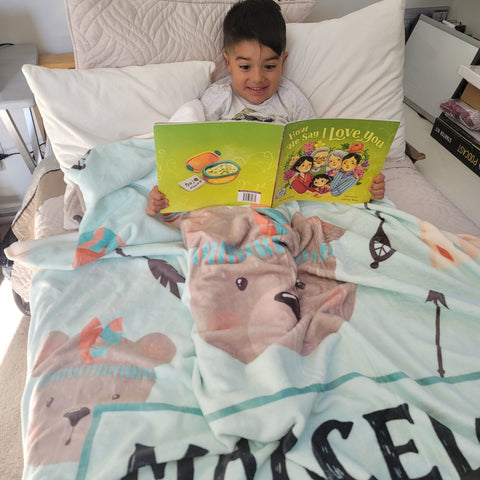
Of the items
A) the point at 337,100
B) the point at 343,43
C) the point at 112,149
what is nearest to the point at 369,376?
the point at 112,149

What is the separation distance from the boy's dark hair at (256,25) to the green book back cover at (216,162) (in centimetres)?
39

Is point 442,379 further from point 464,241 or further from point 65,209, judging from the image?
point 65,209

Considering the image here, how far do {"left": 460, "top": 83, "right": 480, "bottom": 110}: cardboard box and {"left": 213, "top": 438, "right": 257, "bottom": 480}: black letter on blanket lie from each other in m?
1.79

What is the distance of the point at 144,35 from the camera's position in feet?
3.84

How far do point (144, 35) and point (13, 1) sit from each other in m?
0.48

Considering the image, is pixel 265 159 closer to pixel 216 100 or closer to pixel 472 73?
pixel 216 100

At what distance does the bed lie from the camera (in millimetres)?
650

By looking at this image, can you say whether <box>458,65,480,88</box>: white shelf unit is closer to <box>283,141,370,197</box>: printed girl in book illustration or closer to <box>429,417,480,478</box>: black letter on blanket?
<box>283,141,370,197</box>: printed girl in book illustration

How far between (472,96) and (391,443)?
65.9 inches

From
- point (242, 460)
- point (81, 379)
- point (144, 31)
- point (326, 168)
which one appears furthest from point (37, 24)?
point (242, 460)

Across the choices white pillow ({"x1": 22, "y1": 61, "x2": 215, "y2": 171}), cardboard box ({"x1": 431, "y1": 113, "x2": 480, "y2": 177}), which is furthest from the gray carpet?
cardboard box ({"x1": 431, "y1": 113, "x2": 480, "y2": 177})

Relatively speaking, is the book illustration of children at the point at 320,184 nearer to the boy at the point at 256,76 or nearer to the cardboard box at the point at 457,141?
the boy at the point at 256,76

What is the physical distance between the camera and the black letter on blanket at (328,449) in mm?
617

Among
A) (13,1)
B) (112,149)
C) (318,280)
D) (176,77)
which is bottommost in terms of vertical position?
(318,280)
